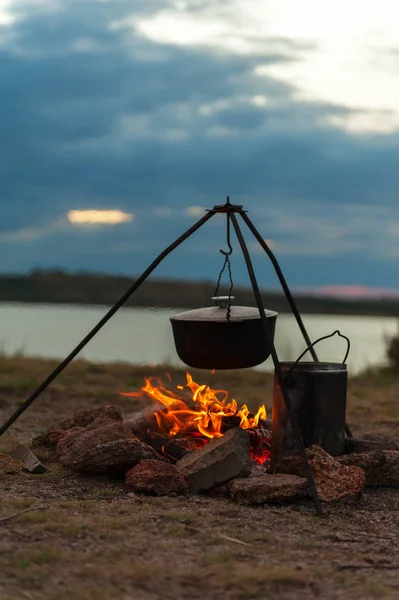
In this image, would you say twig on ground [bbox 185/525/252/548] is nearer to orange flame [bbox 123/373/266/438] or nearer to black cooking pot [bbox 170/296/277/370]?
black cooking pot [bbox 170/296/277/370]

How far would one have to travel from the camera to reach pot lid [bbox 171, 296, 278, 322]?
247 inches

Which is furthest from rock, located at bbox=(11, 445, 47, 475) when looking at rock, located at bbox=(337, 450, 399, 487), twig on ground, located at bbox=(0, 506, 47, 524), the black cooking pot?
rock, located at bbox=(337, 450, 399, 487)

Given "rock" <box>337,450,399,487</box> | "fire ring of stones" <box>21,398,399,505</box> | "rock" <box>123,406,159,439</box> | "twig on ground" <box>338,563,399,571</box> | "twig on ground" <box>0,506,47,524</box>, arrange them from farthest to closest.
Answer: "rock" <box>123,406,159,439</box>, "rock" <box>337,450,399,487</box>, "fire ring of stones" <box>21,398,399,505</box>, "twig on ground" <box>0,506,47,524</box>, "twig on ground" <box>338,563,399,571</box>

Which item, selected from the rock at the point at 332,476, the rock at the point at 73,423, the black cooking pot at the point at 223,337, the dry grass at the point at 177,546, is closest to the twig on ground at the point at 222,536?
the dry grass at the point at 177,546

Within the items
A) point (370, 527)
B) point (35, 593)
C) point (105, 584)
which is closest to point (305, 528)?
point (370, 527)

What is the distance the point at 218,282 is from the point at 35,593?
311cm

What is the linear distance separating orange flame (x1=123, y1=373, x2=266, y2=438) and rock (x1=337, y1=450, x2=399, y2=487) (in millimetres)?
1000

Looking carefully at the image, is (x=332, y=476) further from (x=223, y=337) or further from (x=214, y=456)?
(x=223, y=337)

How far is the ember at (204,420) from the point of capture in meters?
6.98

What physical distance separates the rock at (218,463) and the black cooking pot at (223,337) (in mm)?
604

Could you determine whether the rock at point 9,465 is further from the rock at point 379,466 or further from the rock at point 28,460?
the rock at point 379,466

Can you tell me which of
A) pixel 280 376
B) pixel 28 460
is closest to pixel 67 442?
pixel 28 460

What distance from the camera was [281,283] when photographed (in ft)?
23.1

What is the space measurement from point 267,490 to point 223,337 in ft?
3.99
